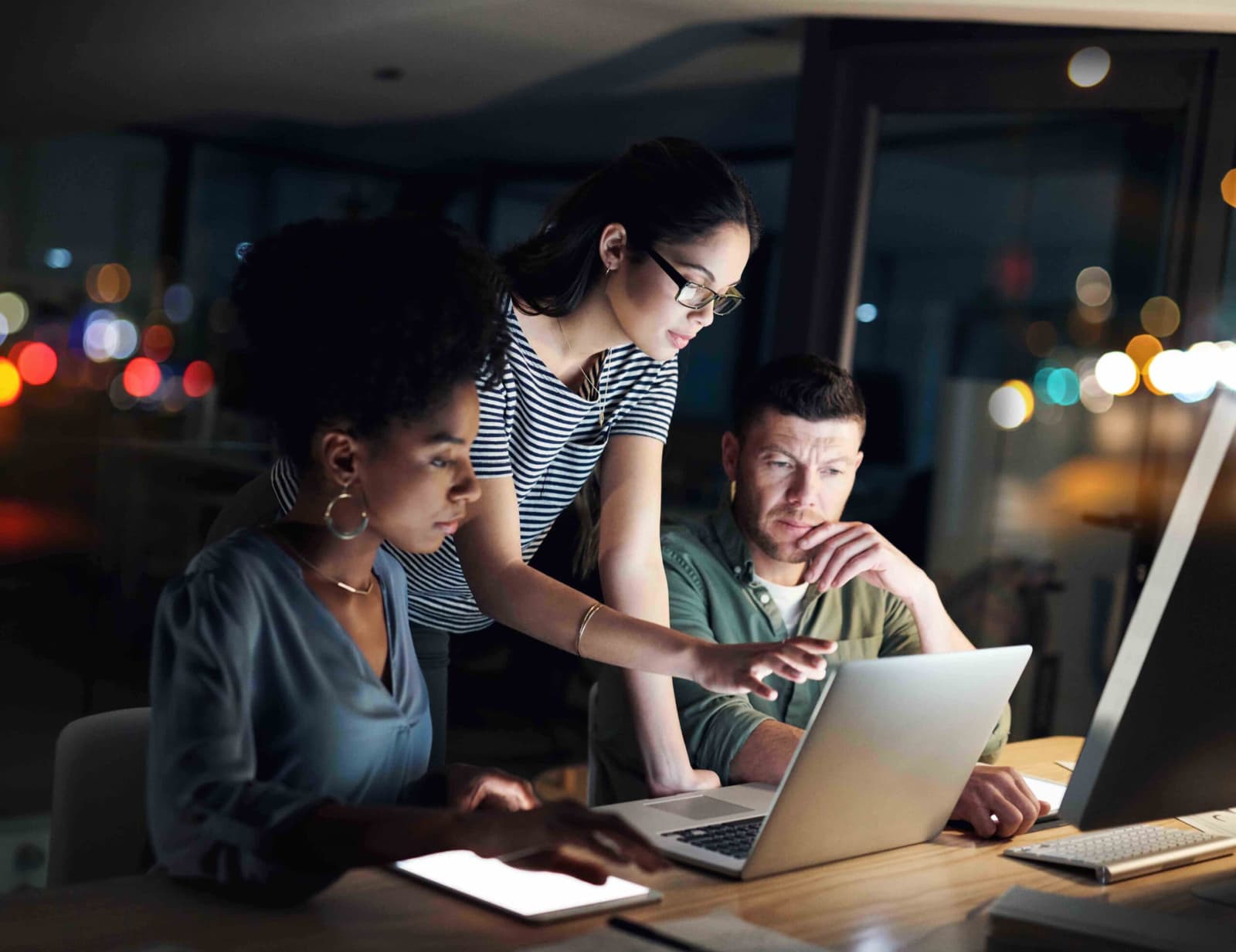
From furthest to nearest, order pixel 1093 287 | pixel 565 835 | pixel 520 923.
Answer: pixel 1093 287 → pixel 520 923 → pixel 565 835

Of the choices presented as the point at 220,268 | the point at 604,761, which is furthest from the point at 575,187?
the point at 220,268

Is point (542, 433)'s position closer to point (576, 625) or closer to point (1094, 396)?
point (576, 625)

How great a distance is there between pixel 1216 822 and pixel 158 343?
2828mm

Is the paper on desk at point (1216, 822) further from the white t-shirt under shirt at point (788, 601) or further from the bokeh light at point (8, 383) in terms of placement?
the bokeh light at point (8, 383)

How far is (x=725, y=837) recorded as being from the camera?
1.37 meters

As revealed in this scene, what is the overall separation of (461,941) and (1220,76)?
3102 mm

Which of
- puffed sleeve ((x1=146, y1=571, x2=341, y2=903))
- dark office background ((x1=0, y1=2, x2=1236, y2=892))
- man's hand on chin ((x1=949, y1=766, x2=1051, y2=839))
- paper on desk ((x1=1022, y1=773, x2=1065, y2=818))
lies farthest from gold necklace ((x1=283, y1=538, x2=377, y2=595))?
dark office background ((x1=0, y1=2, x2=1236, y2=892))

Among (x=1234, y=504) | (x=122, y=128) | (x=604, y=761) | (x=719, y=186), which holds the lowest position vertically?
(x=604, y=761)

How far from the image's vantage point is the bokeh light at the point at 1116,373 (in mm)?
3535

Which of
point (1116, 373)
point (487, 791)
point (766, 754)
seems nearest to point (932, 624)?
point (766, 754)

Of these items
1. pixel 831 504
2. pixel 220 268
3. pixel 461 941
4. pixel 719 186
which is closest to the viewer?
pixel 461 941

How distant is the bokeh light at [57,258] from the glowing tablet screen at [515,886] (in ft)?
8.39

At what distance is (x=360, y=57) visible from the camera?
3824 mm

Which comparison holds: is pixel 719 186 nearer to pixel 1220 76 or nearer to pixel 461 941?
pixel 461 941
